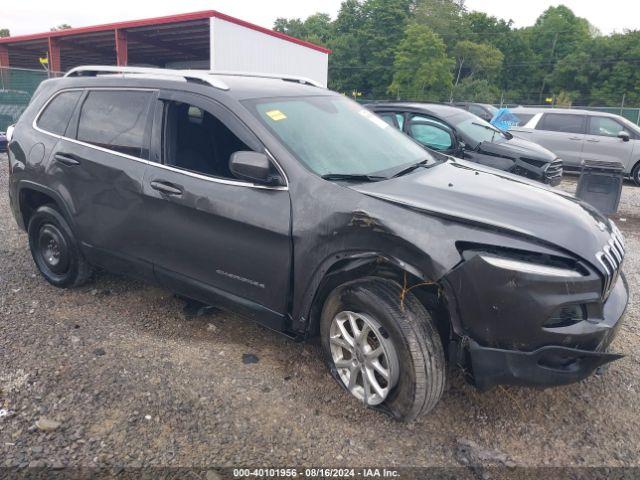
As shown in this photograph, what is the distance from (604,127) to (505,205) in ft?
35.1

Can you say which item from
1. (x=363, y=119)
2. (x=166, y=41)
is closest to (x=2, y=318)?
(x=363, y=119)

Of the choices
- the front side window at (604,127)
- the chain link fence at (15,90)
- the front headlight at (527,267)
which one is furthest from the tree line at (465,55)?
the front headlight at (527,267)

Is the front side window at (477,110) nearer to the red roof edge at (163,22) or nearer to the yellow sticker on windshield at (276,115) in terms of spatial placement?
the red roof edge at (163,22)

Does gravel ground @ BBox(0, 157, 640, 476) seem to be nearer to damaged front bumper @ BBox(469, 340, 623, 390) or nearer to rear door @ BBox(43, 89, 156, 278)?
damaged front bumper @ BBox(469, 340, 623, 390)

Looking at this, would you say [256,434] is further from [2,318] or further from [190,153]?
[2,318]

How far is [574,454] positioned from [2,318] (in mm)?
3984

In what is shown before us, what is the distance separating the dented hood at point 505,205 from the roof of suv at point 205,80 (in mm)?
1112

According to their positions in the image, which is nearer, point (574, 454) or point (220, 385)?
point (574, 454)

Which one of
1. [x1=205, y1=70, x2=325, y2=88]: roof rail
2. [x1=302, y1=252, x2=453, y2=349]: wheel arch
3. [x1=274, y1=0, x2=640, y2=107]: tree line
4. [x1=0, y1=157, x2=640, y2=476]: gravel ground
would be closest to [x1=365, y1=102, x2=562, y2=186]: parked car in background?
[x1=205, y1=70, x2=325, y2=88]: roof rail

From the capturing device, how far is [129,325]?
382cm

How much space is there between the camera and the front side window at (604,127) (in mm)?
11438

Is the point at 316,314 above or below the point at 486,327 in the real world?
below

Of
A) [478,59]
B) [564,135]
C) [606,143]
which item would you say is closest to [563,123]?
[564,135]

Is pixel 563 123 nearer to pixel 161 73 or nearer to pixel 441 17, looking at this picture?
pixel 161 73
